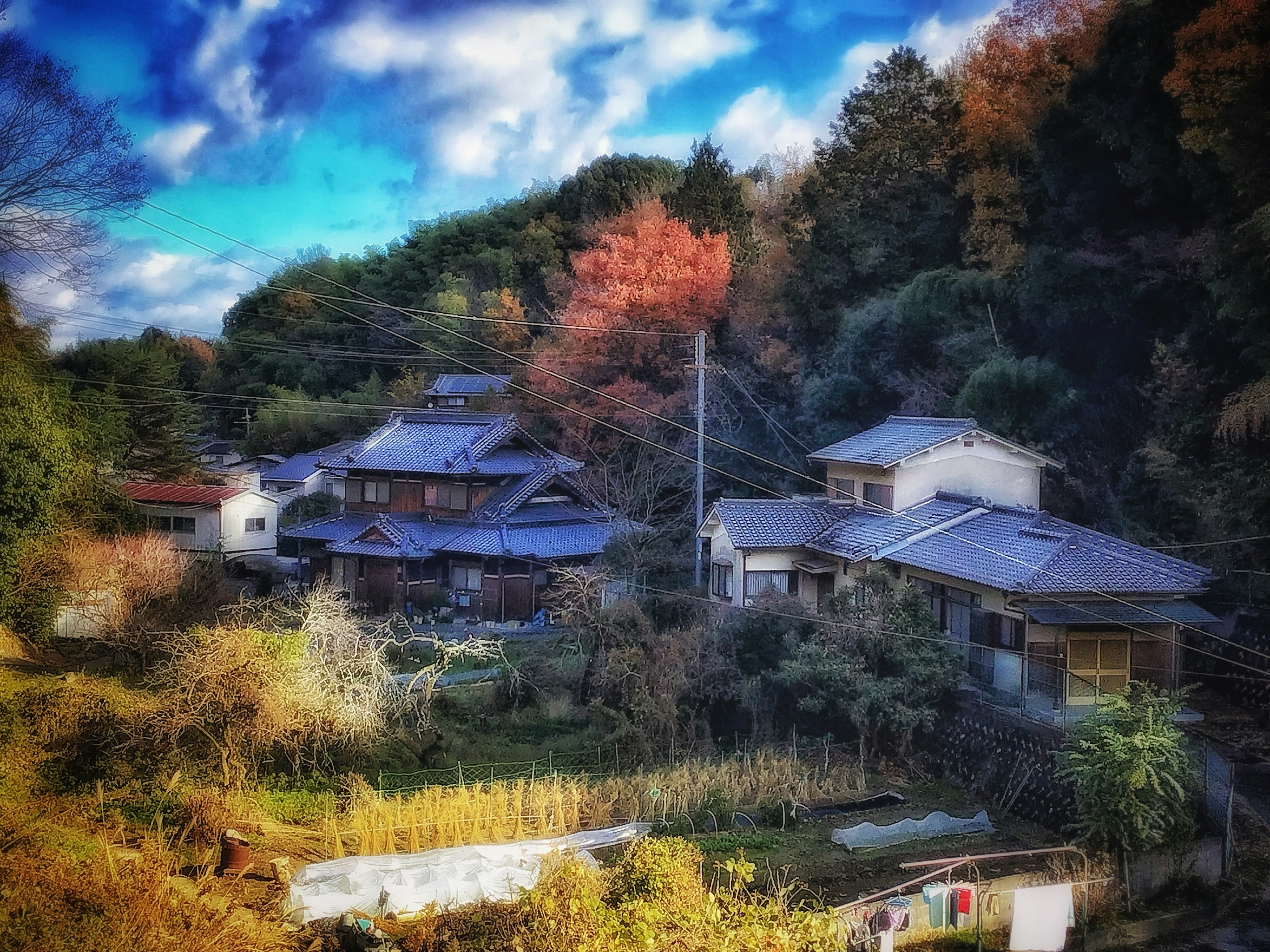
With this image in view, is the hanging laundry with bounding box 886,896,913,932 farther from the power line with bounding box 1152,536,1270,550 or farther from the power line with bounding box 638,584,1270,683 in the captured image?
the power line with bounding box 1152,536,1270,550

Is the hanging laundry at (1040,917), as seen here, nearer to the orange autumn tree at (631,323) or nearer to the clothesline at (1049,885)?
the clothesline at (1049,885)

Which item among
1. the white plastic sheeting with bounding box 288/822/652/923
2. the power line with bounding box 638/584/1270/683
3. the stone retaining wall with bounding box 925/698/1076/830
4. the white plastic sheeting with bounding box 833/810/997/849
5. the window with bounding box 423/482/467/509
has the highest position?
the window with bounding box 423/482/467/509

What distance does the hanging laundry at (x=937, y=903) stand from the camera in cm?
512

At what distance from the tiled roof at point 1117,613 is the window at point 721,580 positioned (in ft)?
11.4

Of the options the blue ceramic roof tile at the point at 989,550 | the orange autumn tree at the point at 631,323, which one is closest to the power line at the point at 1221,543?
the blue ceramic roof tile at the point at 989,550

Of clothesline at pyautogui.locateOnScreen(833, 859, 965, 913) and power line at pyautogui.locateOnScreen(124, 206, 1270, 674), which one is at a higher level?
power line at pyautogui.locateOnScreen(124, 206, 1270, 674)

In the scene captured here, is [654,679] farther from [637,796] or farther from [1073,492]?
[1073,492]

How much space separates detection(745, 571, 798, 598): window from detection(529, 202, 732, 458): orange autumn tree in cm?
238

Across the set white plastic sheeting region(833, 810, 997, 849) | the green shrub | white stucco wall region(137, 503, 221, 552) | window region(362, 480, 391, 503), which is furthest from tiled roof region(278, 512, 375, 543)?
the green shrub

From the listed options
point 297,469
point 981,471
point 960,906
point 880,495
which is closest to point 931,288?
point 981,471

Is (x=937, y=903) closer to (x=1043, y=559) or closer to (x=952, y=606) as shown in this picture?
(x=1043, y=559)

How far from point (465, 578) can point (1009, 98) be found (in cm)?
866

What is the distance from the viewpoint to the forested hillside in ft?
25.3

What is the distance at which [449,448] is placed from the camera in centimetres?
1202
